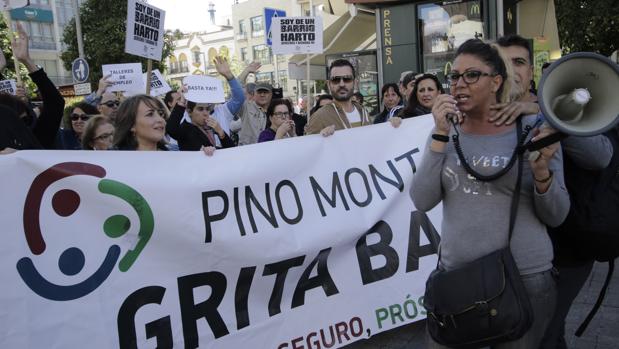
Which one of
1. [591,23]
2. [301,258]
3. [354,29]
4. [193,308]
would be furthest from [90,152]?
[591,23]

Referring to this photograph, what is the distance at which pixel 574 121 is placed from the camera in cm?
171

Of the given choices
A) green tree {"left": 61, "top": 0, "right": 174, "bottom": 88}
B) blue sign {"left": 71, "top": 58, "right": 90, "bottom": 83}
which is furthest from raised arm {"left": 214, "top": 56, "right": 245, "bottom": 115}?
green tree {"left": 61, "top": 0, "right": 174, "bottom": 88}

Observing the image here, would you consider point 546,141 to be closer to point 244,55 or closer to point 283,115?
point 283,115

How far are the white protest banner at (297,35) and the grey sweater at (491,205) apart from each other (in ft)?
11.8

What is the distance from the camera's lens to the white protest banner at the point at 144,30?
15.5 ft

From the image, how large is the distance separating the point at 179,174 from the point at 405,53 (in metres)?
10.6

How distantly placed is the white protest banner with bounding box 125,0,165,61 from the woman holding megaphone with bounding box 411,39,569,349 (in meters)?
3.48

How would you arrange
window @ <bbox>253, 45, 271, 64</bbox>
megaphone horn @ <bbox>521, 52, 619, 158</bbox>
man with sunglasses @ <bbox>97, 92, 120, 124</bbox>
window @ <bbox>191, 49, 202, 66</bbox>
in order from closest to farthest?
megaphone horn @ <bbox>521, 52, 619, 158</bbox> → man with sunglasses @ <bbox>97, 92, 120, 124</bbox> → window @ <bbox>253, 45, 271, 64</bbox> → window @ <bbox>191, 49, 202, 66</bbox>

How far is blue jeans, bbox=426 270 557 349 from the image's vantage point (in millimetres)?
1866

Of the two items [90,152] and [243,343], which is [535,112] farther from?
[90,152]

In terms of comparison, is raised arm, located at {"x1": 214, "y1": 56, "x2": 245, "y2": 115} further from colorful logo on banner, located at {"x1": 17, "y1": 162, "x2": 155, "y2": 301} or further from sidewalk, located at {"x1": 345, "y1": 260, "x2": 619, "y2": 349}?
sidewalk, located at {"x1": 345, "y1": 260, "x2": 619, "y2": 349}

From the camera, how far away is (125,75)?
6.87 m

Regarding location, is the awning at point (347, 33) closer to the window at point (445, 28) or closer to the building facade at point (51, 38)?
the window at point (445, 28)

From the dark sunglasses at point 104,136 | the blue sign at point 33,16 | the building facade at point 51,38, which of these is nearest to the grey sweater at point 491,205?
the dark sunglasses at point 104,136
